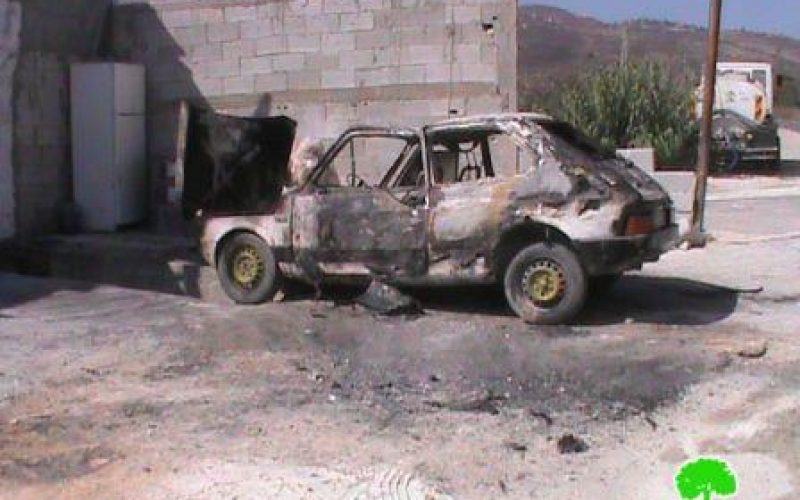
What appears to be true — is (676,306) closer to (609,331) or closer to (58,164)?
(609,331)

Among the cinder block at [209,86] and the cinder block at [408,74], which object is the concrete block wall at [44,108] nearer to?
the cinder block at [209,86]

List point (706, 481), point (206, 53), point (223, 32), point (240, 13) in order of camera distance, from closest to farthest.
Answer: point (706, 481) → point (240, 13) → point (223, 32) → point (206, 53)

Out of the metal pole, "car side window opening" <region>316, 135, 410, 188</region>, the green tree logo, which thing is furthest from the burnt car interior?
the green tree logo

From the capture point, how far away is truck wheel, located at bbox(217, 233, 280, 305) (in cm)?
1005

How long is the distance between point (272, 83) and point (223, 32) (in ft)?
2.92

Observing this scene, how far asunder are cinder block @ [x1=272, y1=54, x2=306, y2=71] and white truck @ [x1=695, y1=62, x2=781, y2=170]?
13404 millimetres

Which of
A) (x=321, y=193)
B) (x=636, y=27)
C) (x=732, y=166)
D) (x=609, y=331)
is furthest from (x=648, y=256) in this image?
(x=636, y=27)

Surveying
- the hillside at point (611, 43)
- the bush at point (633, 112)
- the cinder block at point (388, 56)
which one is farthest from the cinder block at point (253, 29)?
the hillside at point (611, 43)

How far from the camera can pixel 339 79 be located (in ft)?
42.2

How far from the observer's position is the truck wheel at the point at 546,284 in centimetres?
870

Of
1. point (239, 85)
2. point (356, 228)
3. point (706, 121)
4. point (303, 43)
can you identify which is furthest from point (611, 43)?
point (356, 228)

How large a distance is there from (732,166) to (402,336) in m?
19.2

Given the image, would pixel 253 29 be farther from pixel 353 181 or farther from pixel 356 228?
pixel 356 228

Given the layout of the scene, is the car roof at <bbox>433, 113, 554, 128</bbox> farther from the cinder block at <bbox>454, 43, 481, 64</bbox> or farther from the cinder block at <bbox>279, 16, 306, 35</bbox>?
the cinder block at <bbox>279, 16, 306, 35</bbox>
